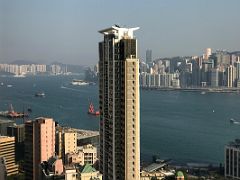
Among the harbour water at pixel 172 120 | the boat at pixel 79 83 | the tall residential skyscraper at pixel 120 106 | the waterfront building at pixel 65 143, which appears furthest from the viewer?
the boat at pixel 79 83

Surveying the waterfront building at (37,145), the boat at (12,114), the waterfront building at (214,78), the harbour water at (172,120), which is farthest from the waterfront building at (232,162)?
the waterfront building at (214,78)

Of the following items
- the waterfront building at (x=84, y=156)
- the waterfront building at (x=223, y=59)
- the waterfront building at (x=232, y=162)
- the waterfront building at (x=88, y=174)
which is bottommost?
the waterfront building at (x=232, y=162)

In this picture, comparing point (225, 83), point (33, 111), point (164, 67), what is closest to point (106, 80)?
point (33, 111)

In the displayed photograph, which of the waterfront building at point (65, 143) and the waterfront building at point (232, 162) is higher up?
the waterfront building at point (65, 143)

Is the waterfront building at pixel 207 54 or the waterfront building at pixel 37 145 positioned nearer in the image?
the waterfront building at pixel 37 145

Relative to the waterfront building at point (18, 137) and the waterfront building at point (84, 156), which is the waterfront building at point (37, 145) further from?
the waterfront building at point (18, 137)

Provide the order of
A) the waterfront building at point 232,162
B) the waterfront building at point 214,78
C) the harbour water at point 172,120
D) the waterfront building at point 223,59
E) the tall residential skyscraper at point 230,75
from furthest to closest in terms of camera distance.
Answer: the waterfront building at point 223,59
the waterfront building at point 214,78
the tall residential skyscraper at point 230,75
the harbour water at point 172,120
the waterfront building at point 232,162

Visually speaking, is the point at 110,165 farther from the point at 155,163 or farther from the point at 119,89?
the point at 155,163
